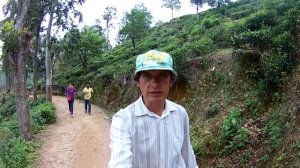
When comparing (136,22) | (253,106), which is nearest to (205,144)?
(253,106)

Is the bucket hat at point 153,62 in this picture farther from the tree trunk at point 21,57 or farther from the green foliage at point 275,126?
the tree trunk at point 21,57

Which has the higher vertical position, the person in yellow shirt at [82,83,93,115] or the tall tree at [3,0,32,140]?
the tall tree at [3,0,32,140]

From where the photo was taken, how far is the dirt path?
33.2 feet

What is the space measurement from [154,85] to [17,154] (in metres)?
9.19

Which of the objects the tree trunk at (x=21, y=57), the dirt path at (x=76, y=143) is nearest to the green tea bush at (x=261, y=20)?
the dirt path at (x=76, y=143)

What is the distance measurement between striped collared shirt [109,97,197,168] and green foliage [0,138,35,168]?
336 inches

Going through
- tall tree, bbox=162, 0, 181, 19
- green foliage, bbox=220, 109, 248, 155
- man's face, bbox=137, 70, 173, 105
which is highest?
tall tree, bbox=162, 0, 181, 19

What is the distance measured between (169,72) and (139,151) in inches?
18.4

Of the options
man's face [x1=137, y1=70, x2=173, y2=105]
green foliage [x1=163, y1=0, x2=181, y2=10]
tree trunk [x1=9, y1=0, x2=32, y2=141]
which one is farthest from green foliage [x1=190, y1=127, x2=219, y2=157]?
green foliage [x1=163, y1=0, x2=181, y2=10]

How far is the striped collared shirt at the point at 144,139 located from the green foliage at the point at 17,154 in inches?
336

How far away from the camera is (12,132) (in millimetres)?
13469

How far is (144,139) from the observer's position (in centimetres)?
185

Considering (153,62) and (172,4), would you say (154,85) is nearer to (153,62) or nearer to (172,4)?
(153,62)

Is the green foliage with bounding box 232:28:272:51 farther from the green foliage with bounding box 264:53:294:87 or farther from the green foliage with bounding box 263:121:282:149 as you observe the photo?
the green foliage with bounding box 263:121:282:149
